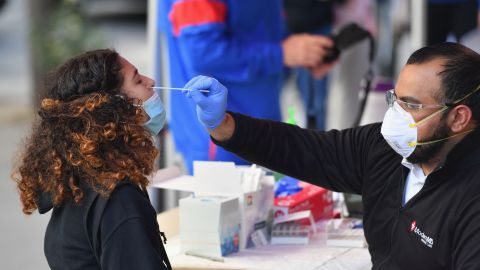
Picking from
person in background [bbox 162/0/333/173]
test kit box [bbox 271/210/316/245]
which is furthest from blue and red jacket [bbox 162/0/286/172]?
test kit box [bbox 271/210/316/245]

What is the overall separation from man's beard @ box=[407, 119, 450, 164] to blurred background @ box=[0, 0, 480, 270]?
0.94m

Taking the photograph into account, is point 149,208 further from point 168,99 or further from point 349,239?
point 168,99

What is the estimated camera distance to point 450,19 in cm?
375

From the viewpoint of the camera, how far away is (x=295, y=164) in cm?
229

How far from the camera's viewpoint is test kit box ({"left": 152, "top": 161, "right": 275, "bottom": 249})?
2.40m

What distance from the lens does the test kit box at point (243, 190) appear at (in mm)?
2404

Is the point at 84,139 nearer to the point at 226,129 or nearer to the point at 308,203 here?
the point at 226,129

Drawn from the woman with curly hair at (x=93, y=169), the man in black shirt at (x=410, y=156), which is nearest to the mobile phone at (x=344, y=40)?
the man in black shirt at (x=410, y=156)

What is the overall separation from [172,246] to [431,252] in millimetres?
935

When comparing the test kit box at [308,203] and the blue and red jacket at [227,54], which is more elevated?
the blue and red jacket at [227,54]

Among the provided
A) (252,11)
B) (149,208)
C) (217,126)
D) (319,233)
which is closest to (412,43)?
(252,11)

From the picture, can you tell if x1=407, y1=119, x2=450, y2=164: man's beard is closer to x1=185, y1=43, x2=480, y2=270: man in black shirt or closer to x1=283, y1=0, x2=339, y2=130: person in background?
x1=185, y1=43, x2=480, y2=270: man in black shirt

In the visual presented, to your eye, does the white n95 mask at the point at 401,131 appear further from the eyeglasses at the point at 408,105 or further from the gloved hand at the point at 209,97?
the gloved hand at the point at 209,97

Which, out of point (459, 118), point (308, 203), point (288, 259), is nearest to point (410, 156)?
point (459, 118)
